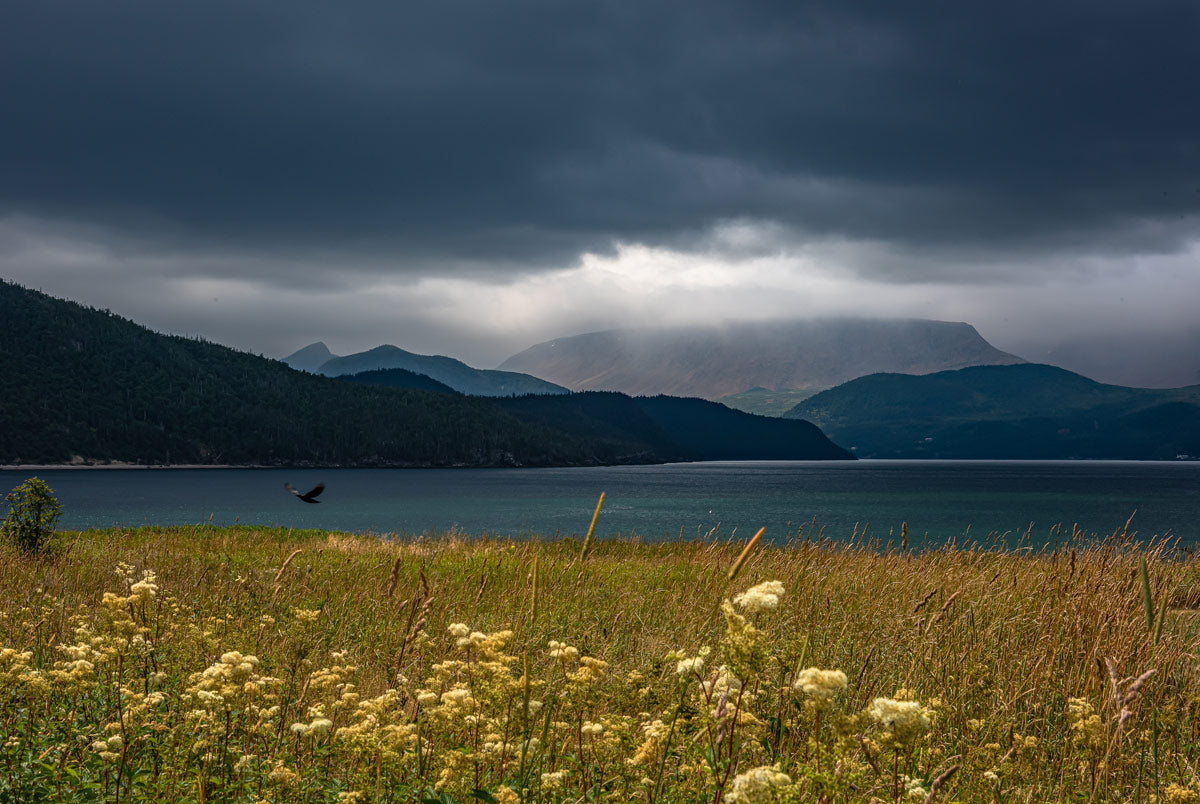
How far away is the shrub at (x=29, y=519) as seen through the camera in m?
16.9

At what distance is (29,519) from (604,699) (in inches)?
722

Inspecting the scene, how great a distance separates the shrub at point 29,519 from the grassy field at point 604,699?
277 inches

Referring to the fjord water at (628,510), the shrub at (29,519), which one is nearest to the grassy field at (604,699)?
the shrub at (29,519)

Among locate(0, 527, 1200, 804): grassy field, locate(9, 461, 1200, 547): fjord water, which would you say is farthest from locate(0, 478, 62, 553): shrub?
locate(9, 461, 1200, 547): fjord water

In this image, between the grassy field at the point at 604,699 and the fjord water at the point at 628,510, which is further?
the fjord water at the point at 628,510

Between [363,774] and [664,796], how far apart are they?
62.7 inches

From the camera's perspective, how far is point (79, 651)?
401cm

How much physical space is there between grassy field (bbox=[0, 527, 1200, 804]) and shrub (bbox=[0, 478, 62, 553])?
23.1ft

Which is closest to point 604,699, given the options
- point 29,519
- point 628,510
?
point 29,519

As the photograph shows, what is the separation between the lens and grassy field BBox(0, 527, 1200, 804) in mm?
2977

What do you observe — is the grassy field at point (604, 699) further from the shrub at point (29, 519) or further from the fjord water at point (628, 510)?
the fjord water at point (628, 510)

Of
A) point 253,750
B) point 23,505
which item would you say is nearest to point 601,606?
point 253,750

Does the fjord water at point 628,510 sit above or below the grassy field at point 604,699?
below

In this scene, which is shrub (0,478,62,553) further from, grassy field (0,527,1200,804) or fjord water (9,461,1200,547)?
fjord water (9,461,1200,547)
